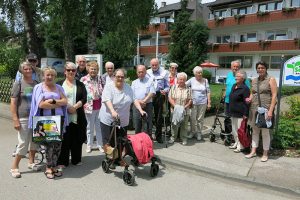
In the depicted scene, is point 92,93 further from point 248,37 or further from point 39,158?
point 248,37

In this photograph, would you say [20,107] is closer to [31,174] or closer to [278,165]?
[31,174]

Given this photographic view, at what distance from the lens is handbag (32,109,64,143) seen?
18.1ft

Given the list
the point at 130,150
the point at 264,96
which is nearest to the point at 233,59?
the point at 264,96

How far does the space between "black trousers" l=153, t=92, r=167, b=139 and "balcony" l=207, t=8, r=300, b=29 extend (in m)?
29.4

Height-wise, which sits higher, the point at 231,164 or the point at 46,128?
the point at 46,128

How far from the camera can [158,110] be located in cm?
811

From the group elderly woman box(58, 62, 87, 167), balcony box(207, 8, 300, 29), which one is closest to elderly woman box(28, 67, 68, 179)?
elderly woman box(58, 62, 87, 167)

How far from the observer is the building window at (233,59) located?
38.6m

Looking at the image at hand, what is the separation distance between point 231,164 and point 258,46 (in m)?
31.9

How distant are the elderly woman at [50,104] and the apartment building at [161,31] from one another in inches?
1582

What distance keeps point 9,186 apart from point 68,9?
1086 cm

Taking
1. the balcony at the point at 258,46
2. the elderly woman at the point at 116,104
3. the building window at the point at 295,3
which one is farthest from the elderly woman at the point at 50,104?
the building window at the point at 295,3

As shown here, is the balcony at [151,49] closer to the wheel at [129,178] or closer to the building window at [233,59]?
the building window at [233,59]

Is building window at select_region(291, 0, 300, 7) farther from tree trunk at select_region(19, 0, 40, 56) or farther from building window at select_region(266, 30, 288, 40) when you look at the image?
tree trunk at select_region(19, 0, 40, 56)
